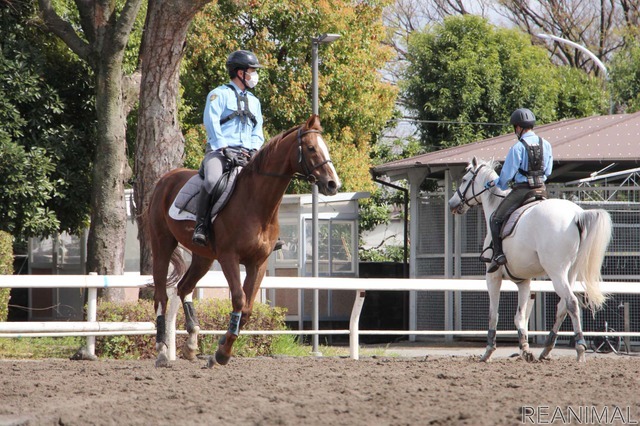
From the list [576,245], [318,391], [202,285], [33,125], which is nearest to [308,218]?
[33,125]

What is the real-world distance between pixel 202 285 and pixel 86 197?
804 centimetres

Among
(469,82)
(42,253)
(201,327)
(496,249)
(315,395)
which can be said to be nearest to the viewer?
(315,395)

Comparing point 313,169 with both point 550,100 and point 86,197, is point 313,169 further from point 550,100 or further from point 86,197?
point 550,100

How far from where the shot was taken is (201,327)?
48.1ft

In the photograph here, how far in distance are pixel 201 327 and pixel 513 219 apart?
17.1ft

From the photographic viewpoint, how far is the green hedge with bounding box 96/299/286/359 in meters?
13.9

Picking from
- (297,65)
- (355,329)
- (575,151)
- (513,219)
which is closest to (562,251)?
(513,219)

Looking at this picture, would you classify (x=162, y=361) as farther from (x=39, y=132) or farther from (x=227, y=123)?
(x=39, y=132)

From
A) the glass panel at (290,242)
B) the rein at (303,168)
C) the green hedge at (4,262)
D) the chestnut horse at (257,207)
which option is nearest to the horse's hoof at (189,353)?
the chestnut horse at (257,207)

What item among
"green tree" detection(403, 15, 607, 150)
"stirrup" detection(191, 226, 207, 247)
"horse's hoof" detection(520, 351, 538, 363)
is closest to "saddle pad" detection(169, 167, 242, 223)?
"stirrup" detection(191, 226, 207, 247)

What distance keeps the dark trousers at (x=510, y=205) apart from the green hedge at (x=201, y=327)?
453 cm

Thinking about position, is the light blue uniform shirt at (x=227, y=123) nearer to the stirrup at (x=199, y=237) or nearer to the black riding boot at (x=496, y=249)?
the stirrup at (x=199, y=237)

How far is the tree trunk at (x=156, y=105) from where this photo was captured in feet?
52.4

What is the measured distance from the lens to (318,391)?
7.52 meters
